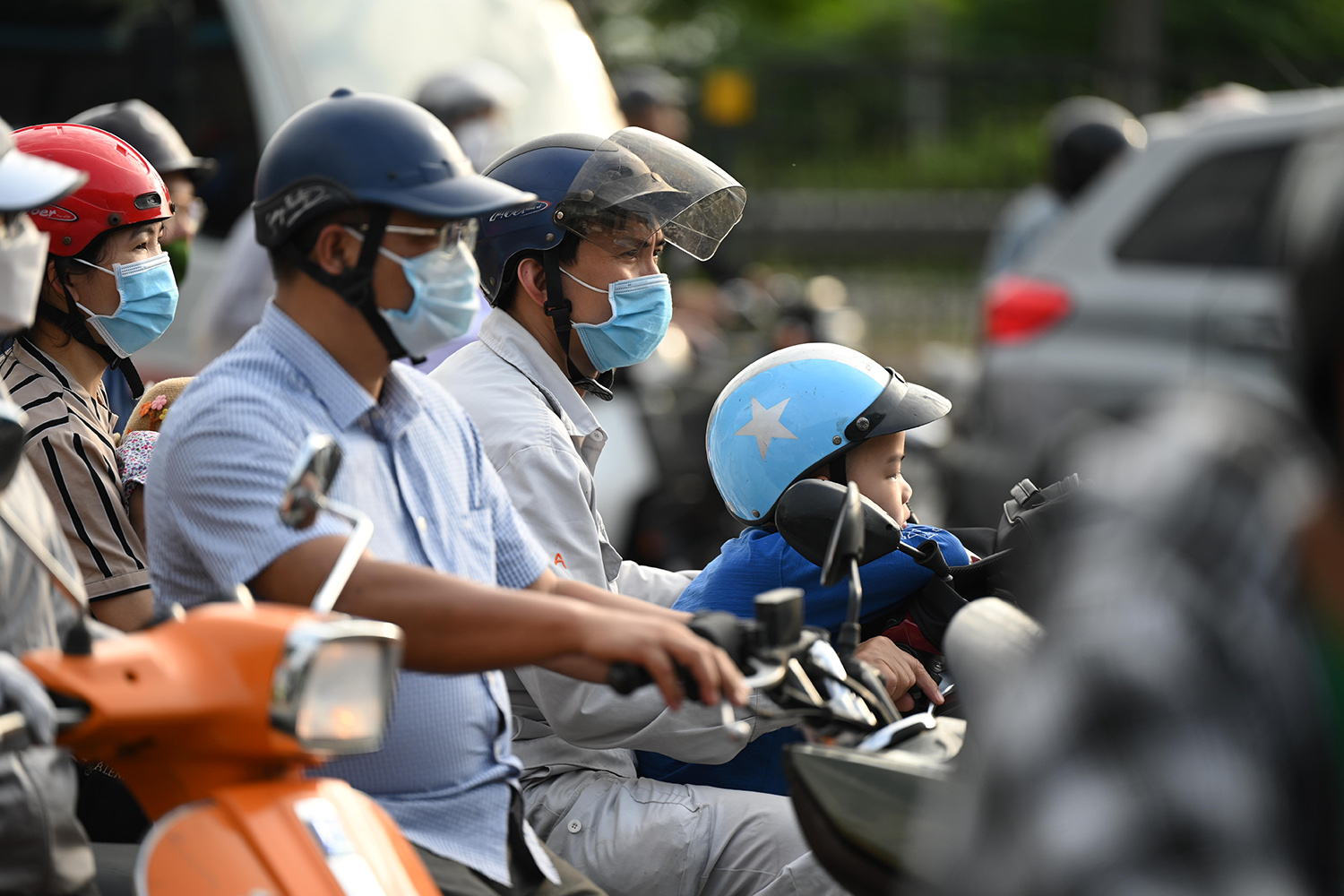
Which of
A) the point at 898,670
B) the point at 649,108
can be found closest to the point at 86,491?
the point at 898,670

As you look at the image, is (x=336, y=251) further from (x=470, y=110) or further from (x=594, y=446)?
(x=470, y=110)

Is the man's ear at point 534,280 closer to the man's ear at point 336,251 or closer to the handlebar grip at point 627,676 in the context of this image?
the man's ear at point 336,251

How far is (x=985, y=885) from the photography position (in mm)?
1177

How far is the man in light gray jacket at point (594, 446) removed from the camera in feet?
9.22

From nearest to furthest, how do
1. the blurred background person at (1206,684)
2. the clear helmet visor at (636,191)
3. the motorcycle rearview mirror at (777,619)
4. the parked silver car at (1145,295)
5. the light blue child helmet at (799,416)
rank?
the blurred background person at (1206,684), the motorcycle rearview mirror at (777,619), the light blue child helmet at (799,416), the clear helmet visor at (636,191), the parked silver car at (1145,295)

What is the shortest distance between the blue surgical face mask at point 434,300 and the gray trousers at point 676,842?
2.90 feet

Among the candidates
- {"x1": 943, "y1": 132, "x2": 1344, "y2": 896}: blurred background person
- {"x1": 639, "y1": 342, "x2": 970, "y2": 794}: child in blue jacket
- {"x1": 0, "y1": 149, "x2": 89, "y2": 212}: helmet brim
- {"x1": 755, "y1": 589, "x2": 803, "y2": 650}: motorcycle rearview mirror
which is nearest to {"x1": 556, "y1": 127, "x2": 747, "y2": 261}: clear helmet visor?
{"x1": 639, "y1": 342, "x2": 970, "y2": 794}: child in blue jacket

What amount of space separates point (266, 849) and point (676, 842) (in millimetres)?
1140

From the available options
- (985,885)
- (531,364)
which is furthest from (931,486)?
(985,885)

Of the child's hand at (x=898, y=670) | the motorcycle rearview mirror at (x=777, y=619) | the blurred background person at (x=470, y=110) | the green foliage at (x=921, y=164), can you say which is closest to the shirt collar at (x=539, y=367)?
the child's hand at (x=898, y=670)

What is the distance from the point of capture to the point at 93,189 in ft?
11.1

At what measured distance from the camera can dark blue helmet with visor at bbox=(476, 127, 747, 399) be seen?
3.40m

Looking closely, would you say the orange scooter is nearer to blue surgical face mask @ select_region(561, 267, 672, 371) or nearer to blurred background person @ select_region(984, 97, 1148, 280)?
blue surgical face mask @ select_region(561, 267, 672, 371)

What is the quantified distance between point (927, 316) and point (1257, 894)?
1853 cm
